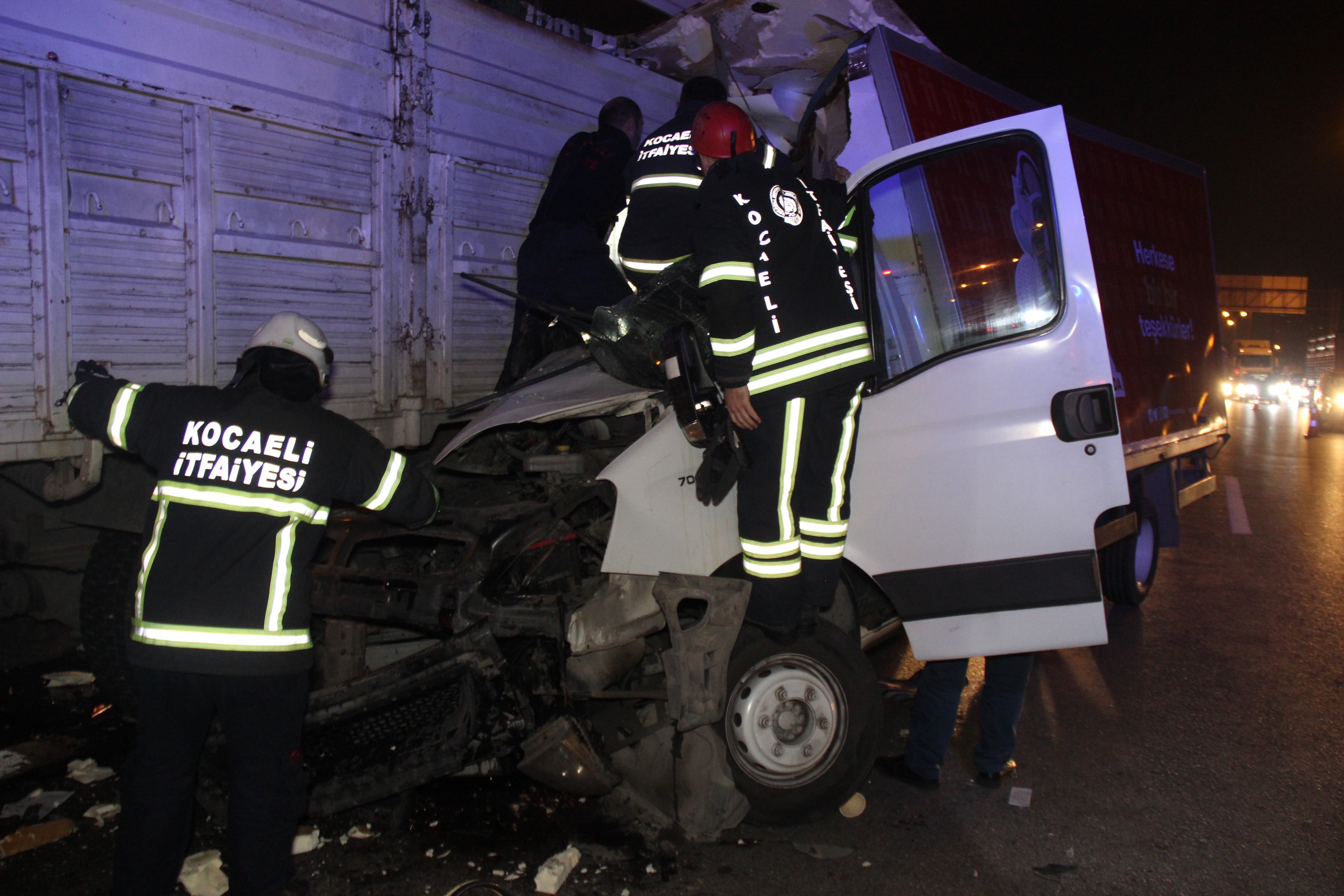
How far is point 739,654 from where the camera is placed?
2881 mm

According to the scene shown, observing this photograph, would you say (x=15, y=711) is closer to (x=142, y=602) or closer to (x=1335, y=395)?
(x=142, y=602)

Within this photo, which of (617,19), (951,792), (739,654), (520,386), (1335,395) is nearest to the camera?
(739,654)

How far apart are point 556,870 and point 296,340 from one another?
5.75 feet

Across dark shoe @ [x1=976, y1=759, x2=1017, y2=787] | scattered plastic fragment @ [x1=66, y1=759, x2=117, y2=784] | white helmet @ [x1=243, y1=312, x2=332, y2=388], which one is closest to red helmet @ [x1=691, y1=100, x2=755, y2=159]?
white helmet @ [x1=243, y1=312, x2=332, y2=388]

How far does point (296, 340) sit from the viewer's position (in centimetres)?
242

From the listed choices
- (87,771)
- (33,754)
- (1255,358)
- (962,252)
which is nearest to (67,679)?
(33,754)

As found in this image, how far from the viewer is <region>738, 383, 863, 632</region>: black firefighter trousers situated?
277cm

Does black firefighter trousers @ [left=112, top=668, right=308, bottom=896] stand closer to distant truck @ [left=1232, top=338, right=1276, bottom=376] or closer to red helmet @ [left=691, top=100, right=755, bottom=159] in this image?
red helmet @ [left=691, top=100, right=755, bottom=159]

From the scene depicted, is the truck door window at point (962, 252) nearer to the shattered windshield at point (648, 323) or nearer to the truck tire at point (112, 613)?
the shattered windshield at point (648, 323)

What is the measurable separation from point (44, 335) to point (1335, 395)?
73.9 ft

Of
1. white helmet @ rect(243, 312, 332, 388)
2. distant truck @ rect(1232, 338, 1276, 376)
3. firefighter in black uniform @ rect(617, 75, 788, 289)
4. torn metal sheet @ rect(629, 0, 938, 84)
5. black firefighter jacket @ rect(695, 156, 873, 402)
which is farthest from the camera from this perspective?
distant truck @ rect(1232, 338, 1276, 376)

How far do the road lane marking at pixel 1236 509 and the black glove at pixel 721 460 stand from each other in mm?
6538

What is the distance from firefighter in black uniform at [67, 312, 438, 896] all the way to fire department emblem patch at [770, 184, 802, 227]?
1519 millimetres

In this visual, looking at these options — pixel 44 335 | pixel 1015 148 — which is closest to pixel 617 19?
pixel 1015 148
